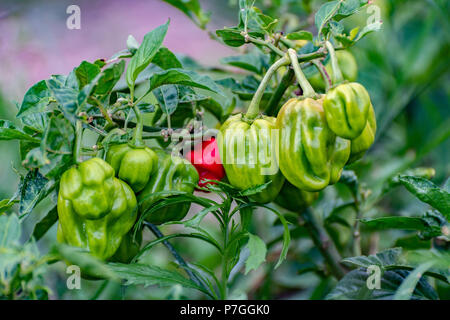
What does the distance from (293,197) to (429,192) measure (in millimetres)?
192

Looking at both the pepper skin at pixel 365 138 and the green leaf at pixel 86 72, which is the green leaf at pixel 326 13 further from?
the green leaf at pixel 86 72

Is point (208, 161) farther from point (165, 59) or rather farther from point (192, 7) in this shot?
point (192, 7)

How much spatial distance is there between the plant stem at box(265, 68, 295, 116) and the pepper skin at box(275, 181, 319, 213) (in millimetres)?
108

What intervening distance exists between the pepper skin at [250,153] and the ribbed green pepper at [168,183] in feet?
0.19

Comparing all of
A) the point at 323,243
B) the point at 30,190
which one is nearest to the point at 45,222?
the point at 30,190

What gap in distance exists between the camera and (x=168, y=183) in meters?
0.64

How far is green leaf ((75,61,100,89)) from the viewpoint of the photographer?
0.57 meters

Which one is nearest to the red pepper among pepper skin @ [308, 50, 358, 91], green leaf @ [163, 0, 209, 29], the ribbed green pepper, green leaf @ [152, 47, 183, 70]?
the ribbed green pepper

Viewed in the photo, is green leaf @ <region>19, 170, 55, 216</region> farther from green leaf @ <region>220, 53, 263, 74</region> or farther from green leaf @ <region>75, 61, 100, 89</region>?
green leaf @ <region>220, 53, 263, 74</region>

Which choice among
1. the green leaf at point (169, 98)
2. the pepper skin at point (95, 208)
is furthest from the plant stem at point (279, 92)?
the pepper skin at point (95, 208)

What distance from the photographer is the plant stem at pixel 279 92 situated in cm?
66

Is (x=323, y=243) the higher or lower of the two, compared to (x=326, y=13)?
lower
